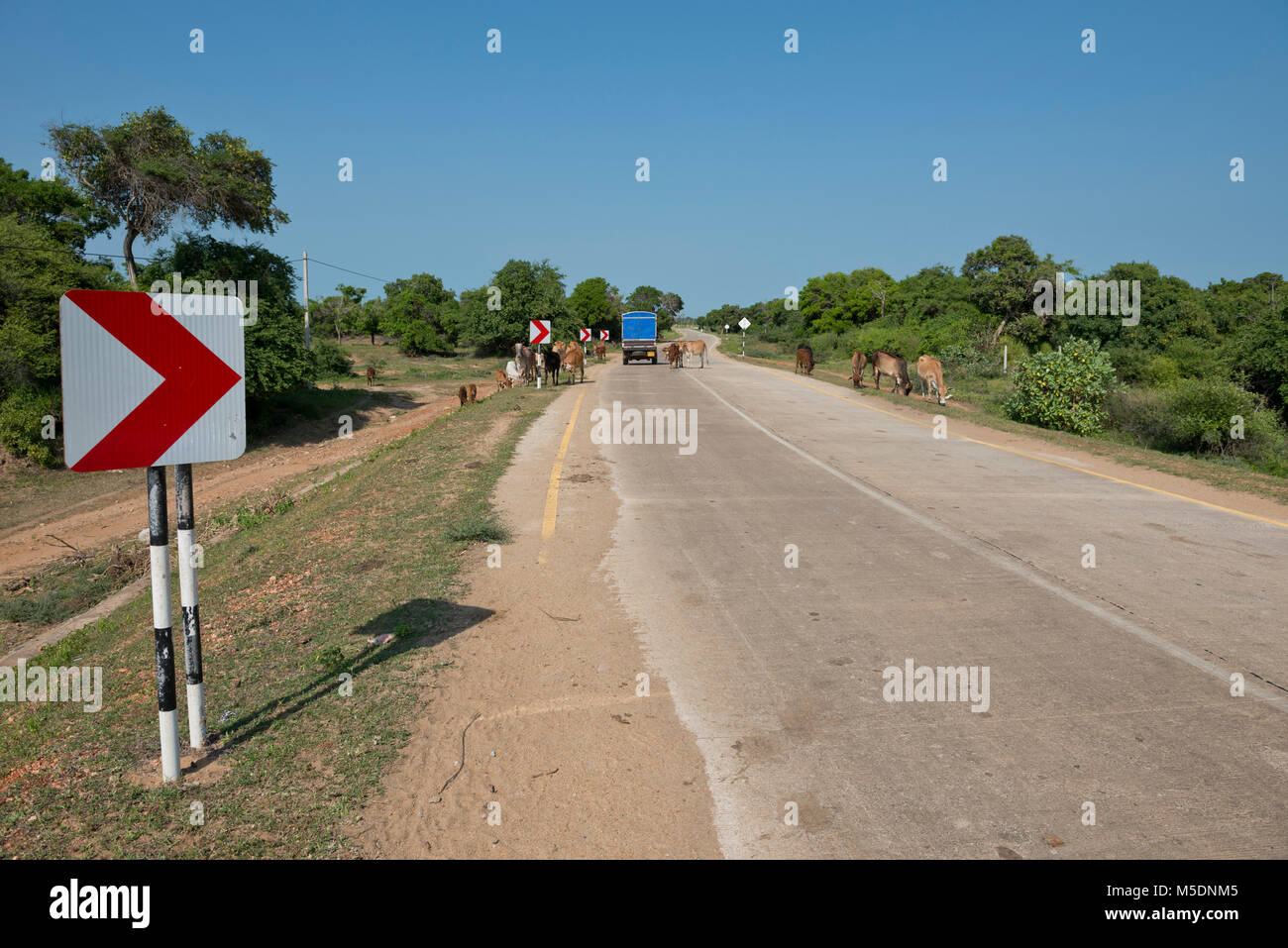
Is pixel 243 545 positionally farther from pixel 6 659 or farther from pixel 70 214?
pixel 70 214

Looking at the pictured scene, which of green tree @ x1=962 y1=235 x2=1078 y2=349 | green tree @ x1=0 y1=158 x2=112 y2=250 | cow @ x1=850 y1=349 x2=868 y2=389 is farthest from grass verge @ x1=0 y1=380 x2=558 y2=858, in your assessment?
green tree @ x1=962 y1=235 x2=1078 y2=349

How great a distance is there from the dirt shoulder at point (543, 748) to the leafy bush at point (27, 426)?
2011 cm

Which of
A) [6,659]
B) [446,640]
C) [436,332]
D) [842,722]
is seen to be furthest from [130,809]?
[436,332]

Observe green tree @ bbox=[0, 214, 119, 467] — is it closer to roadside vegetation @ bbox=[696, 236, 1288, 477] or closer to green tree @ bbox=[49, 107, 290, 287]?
green tree @ bbox=[49, 107, 290, 287]

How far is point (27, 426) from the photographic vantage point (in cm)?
2134

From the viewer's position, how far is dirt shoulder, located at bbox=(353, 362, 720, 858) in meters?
3.70

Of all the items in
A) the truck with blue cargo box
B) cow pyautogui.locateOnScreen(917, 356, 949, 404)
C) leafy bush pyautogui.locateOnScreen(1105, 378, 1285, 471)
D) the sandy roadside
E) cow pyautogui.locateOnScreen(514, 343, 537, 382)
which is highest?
the truck with blue cargo box

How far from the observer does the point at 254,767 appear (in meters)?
4.28

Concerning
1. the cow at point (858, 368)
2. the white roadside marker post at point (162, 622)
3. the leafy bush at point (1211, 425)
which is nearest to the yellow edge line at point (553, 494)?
the white roadside marker post at point (162, 622)

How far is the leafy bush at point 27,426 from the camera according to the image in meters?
21.2

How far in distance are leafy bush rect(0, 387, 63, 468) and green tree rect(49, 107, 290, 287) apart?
274 inches

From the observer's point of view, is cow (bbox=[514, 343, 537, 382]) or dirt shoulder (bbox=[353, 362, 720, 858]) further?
cow (bbox=[514, 343, 537, 382])

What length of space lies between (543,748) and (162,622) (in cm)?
204

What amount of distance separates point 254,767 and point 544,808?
1603mm
